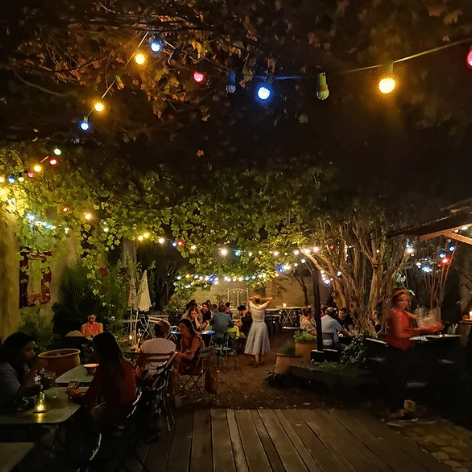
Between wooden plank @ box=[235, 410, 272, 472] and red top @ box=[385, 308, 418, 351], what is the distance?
7.26ft

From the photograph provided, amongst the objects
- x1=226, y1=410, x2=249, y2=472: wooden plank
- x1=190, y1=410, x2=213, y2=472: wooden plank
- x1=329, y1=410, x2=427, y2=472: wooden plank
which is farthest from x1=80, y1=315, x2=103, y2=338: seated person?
x1=329, y1=410, x2=427, y2=472: wooden plank

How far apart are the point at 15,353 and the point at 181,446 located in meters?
2.06

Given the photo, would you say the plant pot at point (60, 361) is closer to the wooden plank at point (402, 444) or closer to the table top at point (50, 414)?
the table top at point (50, 414)

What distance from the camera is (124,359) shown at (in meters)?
4.84

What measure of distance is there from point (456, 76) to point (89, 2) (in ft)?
13.3

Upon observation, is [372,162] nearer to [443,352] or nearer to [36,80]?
[443,352]

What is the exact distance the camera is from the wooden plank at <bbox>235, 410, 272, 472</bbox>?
4.90 metres

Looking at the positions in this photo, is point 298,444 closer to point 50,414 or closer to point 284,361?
point 50,414

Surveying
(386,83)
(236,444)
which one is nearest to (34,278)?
(236,444)

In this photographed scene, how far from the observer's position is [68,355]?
7.26 m

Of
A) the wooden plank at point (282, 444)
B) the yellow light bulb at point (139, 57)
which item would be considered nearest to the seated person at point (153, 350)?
the wooden plank at point (282, 444)

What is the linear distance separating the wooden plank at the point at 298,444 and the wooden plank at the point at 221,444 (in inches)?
28.4

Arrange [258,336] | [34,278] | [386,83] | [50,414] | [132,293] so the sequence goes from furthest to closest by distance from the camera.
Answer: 1. [132,293]
2. [258,336]
3. [34,278]
4. [386,83]
5. [50,414]

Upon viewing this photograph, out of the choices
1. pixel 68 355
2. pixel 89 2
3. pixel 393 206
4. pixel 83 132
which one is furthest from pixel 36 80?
pixel 393 206
